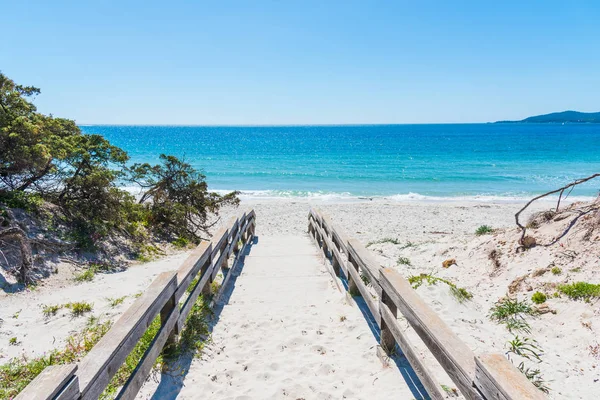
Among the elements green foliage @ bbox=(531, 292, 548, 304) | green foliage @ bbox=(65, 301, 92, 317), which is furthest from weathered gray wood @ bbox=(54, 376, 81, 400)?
green foliage @ bbox=(531, 292, 548, 304)

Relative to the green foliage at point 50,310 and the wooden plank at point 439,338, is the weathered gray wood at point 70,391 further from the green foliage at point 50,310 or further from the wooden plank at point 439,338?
the green foliage at point 50,310

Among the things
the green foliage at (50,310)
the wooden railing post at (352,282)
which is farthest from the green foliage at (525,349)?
the green foliage at (50,310)

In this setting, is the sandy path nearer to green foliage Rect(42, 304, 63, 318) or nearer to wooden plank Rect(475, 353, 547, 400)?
wooden plank Rect(475, 353, 547, 400)

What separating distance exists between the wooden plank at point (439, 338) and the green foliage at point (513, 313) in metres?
2.25

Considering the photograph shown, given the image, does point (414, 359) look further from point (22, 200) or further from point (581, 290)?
point (22, 200)

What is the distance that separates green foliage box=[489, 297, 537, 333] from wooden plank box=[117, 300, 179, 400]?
3.85 metres

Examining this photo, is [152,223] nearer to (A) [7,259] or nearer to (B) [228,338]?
(A) [7,259]

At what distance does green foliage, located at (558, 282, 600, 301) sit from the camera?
482 cm

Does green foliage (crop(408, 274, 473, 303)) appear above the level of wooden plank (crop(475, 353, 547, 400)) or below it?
below

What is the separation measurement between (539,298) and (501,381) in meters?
4.04

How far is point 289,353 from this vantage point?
13.1ft

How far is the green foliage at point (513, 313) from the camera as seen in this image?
4.74 metres

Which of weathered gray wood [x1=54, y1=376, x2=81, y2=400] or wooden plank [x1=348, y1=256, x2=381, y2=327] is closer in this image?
weathered gray wood [x1=54, y1=376, x2=81, y2=400]

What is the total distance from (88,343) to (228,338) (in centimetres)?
142
